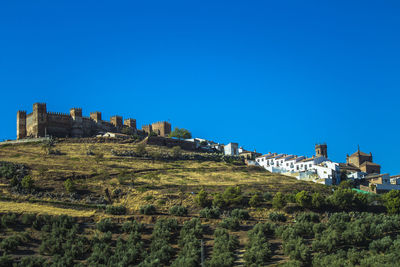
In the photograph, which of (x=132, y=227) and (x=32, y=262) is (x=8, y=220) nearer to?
(x=32, y=262)

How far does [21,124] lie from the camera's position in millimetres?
82688

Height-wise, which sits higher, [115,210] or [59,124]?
[59,124]

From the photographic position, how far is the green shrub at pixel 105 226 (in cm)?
3966

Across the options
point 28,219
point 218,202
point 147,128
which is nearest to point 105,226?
point 28,219

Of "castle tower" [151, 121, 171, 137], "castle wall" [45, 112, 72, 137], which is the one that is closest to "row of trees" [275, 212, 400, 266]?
"castle wall" [45, 112, 72, 137]

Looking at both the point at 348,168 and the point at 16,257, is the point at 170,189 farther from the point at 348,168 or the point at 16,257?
the point at 348,168

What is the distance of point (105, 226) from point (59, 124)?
46.5 m

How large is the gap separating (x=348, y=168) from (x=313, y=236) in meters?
40.9

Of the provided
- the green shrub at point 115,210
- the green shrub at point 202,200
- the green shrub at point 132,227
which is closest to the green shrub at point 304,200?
the green shrub at point 202,200

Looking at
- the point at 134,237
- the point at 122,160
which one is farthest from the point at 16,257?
the point at 122,160

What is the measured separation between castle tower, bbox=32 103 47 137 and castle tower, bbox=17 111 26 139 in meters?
3.22

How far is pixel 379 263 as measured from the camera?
104 feet

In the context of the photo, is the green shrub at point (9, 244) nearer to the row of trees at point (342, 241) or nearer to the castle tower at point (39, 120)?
the row of trees at point (342, 241)

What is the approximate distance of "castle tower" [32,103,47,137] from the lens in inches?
3127
